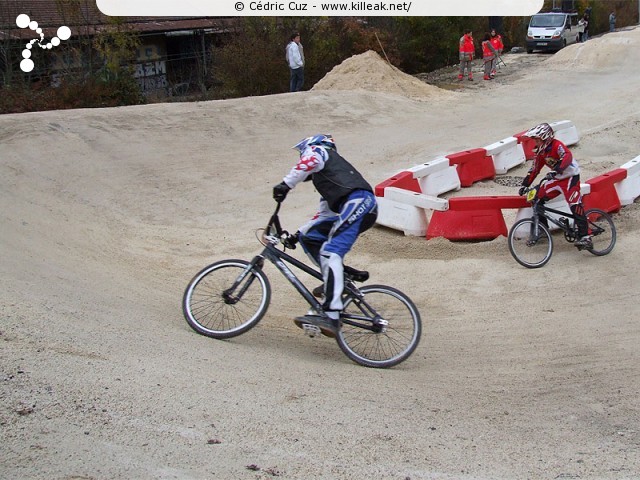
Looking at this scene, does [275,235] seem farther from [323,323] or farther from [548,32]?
[548,32]

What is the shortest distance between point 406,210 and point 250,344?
15.7 ft

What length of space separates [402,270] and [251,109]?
1017cm

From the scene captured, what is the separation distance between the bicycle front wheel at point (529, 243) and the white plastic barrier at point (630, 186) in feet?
8.47

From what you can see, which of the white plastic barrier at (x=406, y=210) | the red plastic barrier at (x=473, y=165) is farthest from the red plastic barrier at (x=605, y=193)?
the red plastic barrier at (x=473, y=165)

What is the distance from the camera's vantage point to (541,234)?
33.6 feet

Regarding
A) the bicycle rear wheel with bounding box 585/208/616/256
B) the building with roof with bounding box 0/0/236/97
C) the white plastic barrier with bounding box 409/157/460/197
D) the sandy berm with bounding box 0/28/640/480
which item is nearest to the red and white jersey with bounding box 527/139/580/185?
the bicycle rear wheel with bounding box 585/208/616/256

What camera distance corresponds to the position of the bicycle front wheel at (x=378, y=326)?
6855 mm

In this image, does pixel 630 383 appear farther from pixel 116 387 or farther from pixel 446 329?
pixel 116 387

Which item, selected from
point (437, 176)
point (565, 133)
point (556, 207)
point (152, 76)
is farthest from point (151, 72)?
point (556, 207)

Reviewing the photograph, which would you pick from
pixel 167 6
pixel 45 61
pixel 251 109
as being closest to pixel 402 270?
pixel 251 109

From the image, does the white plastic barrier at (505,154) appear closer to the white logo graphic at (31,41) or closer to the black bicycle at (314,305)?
the black bicycle at (314,305)

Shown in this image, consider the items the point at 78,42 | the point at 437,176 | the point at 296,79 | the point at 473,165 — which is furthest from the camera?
the point at 78,42

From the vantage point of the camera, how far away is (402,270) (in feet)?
33.1

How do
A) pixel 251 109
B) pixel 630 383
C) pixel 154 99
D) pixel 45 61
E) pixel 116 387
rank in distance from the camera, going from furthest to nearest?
pixel 154 99 → pixel 45 61 → pixel 251 109 → pixel 630 383 → pixel 116 387
